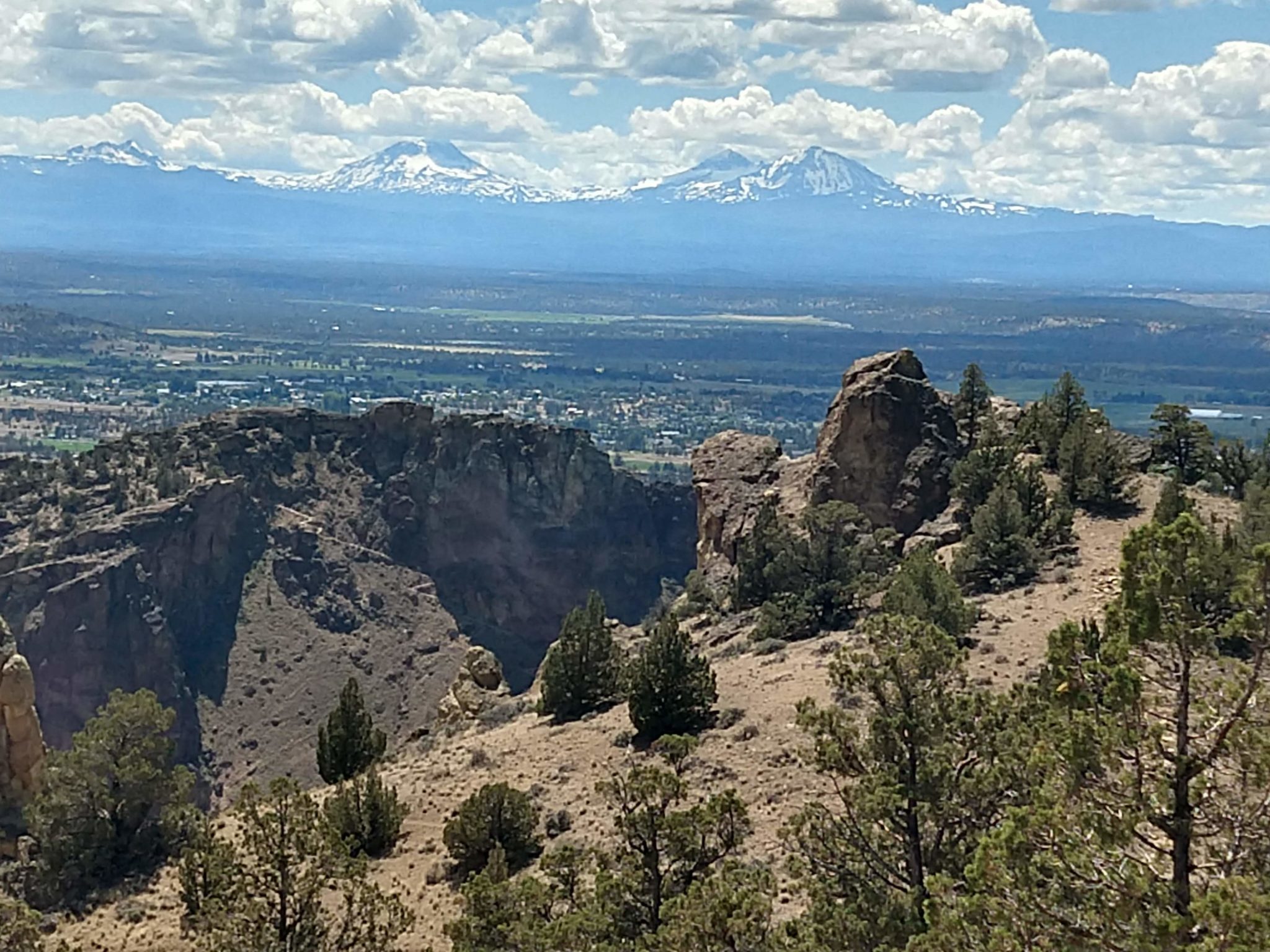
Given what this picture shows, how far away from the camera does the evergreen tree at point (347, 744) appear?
28188 millimetres

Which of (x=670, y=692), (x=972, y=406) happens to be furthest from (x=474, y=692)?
(x=972, y=406)

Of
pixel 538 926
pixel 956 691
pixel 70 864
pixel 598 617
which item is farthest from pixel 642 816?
pixel 598 617

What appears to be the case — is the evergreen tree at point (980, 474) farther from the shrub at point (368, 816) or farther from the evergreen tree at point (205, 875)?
the evergreen tree at point (205, 875)

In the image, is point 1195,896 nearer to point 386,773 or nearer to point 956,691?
point 956,691

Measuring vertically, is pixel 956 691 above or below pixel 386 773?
above

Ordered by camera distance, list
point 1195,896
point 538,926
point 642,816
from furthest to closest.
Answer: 1. point 642,816
2. point 538,926
3. point 1195,896

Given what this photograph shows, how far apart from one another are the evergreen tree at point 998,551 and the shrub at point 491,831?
14082mm

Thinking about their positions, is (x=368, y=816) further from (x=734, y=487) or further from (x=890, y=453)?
(x=734, y=487)

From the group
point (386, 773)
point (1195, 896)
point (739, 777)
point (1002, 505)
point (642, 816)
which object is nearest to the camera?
point (1195, 896)

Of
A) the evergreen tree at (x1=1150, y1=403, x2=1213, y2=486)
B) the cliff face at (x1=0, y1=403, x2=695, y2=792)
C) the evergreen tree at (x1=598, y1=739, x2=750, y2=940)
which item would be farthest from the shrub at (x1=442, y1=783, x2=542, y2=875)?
the cliff face at (x1=0, y1=403, x2=695, y2=792)

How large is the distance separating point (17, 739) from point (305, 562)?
37.1m

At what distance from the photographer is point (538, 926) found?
1570 cm

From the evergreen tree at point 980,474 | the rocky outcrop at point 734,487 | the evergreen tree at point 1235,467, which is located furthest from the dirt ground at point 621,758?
the rocky outcrop at point 734,487

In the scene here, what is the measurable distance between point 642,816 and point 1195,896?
857cm
